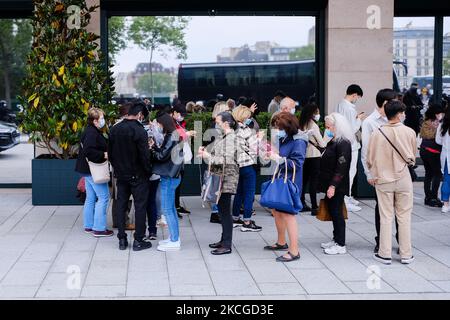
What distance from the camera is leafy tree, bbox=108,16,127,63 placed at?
1323 cm

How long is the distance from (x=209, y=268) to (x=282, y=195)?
3.65ft

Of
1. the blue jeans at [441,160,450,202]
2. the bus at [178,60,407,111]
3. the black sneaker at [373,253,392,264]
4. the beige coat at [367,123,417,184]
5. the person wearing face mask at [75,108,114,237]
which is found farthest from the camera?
the bus at [178,60,407,111]

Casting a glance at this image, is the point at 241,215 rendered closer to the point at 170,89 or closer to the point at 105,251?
the point at 105,251

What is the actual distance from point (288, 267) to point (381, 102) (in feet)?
8.79

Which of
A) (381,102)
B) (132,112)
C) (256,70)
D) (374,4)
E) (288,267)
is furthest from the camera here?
(256,70)

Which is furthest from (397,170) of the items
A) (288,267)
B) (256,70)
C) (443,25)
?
(256,70)

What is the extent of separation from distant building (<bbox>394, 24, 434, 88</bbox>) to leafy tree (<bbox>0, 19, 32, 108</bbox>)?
7116 mm

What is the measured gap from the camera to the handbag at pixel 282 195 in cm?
761

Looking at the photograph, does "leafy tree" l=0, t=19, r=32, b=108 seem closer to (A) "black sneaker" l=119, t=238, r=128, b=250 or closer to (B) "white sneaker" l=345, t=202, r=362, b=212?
(A) "black sneaker" l=119, t=238, r=128, b=250

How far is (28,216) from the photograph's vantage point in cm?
1052

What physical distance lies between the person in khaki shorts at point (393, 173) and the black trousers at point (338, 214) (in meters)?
0.48

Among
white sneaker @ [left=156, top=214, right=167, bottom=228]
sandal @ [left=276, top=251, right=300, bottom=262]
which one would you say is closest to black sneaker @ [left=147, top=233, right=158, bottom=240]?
white sneaker @ [left=156, top=214, right=167, bottom=228]

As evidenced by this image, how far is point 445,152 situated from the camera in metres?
10.6

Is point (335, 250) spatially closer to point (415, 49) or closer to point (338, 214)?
point (338, 214)
